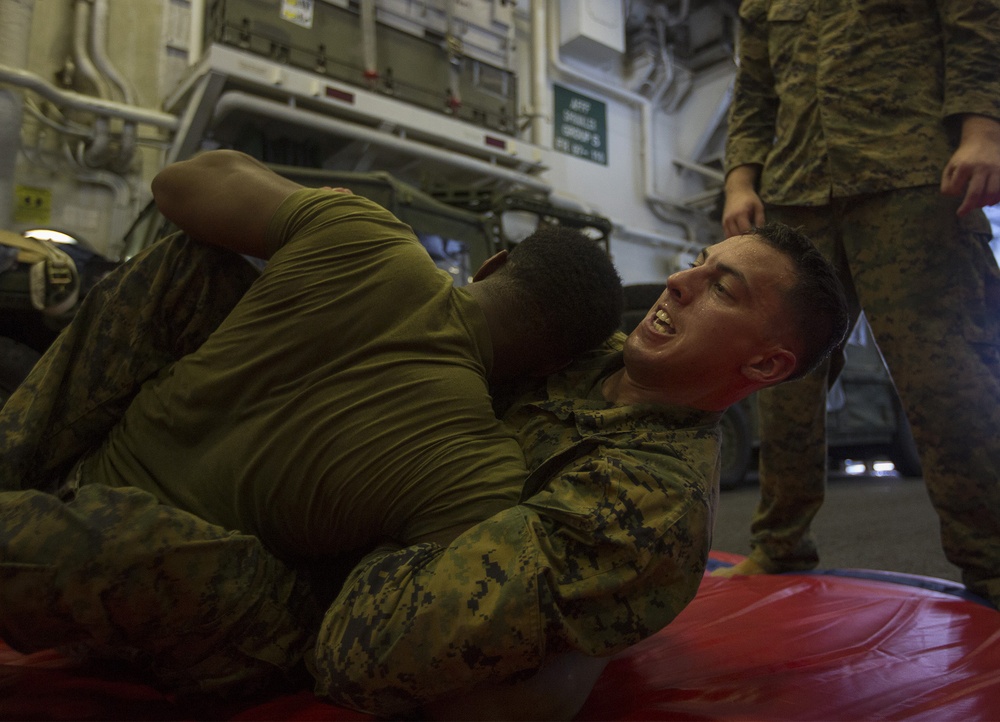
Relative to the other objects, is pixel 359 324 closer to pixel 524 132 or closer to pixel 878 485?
pixel 878 485

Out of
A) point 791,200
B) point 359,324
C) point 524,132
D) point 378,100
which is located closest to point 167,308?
point 359,324

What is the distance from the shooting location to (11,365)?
1926 millimetres

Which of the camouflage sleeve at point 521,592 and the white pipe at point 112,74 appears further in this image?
the white pipe at point 112,74

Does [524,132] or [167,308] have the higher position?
[524,132]

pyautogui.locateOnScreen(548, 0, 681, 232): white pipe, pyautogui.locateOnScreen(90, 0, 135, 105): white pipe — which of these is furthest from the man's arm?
pyautogui.locateOnScreen(548, 0, 681, 232): white pipe

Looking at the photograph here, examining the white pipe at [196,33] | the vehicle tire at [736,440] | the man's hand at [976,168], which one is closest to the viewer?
the man's hand at [976,168]

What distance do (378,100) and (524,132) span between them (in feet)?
6.22

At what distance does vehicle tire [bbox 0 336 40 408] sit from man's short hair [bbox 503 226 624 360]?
1.59 meters

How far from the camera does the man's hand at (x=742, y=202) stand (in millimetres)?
1625

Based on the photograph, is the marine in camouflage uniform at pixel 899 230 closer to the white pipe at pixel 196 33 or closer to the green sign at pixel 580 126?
the white pipe at pixel 196 33

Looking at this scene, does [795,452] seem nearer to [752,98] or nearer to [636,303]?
[636,303]

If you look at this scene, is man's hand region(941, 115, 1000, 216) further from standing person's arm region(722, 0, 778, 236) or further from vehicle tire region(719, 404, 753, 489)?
vehicle tire region(719, 404, 753, 489)

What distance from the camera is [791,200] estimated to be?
5.11 ft

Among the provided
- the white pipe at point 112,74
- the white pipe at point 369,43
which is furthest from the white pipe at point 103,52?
the white pipe at point 369,43
